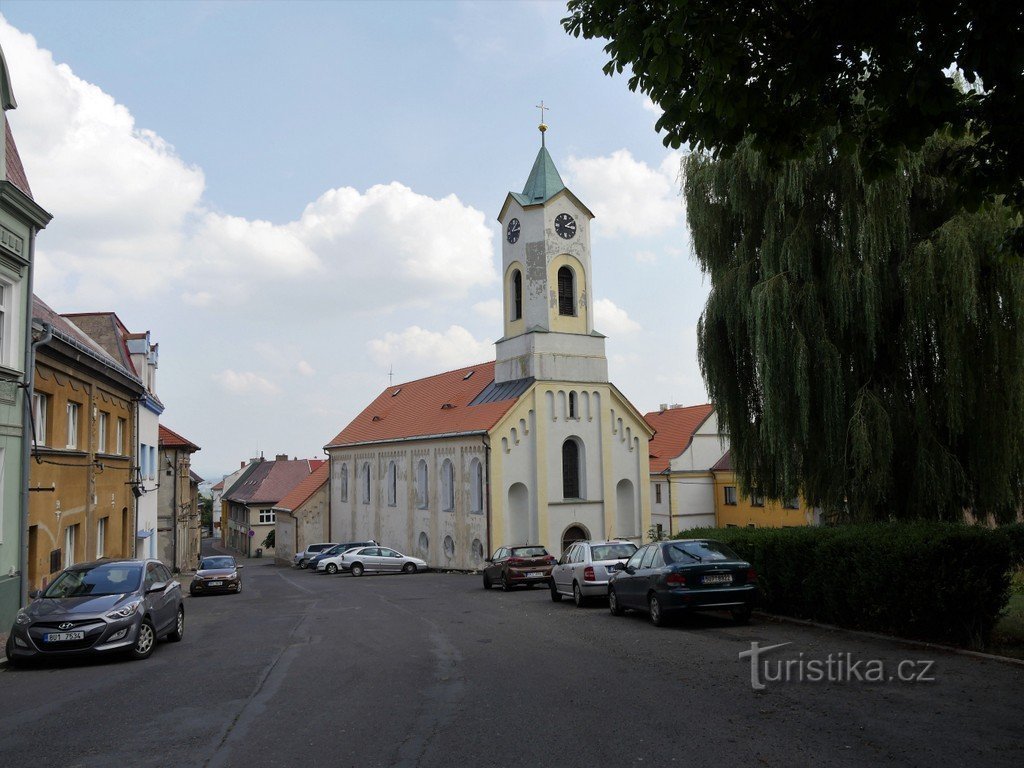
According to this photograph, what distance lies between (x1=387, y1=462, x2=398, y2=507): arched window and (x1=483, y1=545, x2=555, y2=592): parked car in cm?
2261

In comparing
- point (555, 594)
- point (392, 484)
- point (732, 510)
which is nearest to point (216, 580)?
point (555, 594)

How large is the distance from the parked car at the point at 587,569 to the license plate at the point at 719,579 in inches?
202

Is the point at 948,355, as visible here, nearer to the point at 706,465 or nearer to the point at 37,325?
the point at 37,325

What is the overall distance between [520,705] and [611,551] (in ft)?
36.3

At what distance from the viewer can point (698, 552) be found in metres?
13.3

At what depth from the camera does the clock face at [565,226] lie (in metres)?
40.1

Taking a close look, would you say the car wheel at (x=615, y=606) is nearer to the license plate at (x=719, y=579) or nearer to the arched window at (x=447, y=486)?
the license plate at (x=719, y=579)

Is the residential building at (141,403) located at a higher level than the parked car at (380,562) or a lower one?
higher

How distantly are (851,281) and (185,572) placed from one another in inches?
1558

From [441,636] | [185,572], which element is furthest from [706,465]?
[441,636]

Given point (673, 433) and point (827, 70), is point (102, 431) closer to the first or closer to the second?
point (827, 70)

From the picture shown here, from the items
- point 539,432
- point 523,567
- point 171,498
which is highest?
point 539,432

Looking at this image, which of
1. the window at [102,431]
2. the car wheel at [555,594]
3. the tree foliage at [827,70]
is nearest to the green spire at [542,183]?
the window at [102,431]

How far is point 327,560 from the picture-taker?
41688 mm
